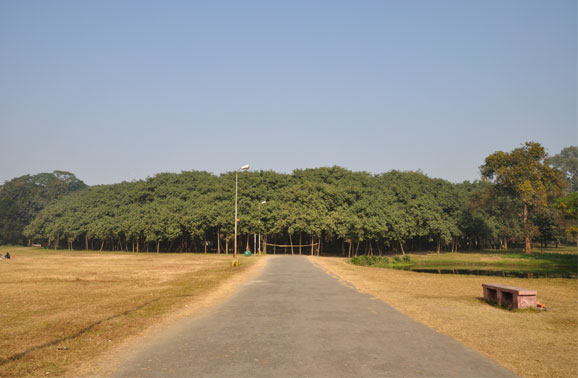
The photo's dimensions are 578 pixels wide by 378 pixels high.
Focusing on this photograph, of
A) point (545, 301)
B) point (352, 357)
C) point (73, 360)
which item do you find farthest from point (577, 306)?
point (73, 360)

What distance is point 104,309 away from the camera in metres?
12.0

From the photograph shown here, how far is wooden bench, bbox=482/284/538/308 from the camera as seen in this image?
1241 centimetres

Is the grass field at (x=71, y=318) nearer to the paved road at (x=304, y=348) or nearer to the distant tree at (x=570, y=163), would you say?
the paved road at (x=304, y=348)

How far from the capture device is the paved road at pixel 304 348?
20.1ft

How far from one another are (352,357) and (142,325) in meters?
5.69

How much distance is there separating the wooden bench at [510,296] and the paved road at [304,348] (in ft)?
14.1

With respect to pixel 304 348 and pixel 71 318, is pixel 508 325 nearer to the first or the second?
pixel 304 348

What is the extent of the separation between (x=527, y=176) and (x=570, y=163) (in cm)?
10028

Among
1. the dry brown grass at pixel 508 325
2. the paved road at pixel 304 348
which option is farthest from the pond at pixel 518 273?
the paved road at pixel 304 348

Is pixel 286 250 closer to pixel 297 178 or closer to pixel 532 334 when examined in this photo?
pixel 297 178

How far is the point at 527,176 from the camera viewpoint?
59125 millimetres

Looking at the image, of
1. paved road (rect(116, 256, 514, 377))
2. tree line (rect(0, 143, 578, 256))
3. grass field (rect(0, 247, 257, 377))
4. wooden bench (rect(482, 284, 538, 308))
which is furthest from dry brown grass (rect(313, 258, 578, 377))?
tree line (rect(0, 143, 578, 256))

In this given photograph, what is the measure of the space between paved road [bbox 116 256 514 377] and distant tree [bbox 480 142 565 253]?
187ft

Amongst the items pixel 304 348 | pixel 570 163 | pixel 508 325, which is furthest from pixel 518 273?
pixel 570 163
